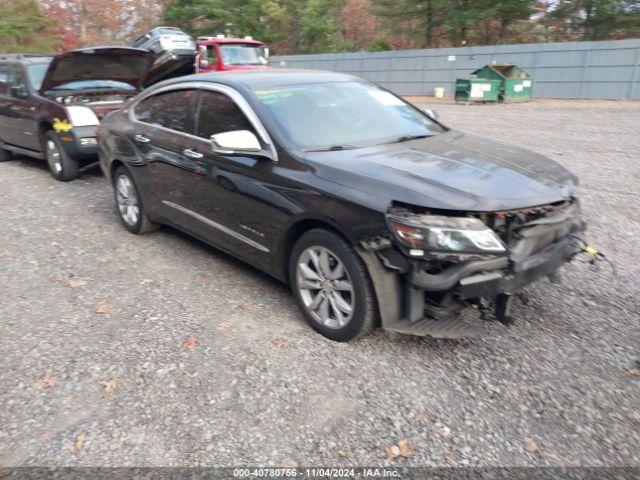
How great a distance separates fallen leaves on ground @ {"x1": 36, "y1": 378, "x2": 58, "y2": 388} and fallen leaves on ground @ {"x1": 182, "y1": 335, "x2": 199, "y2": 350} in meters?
0.78

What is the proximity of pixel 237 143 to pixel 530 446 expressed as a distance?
102 inches

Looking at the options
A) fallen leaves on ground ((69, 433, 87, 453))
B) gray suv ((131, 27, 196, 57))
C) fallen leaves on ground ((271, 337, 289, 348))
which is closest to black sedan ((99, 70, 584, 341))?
fallen leaves on ground ((271, 337, 289, 348))

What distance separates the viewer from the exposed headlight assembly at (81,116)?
24.9 feet

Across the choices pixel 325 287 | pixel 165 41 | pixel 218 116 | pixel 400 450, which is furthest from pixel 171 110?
pixel 165 41

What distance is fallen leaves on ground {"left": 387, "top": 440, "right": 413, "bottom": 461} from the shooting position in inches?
105

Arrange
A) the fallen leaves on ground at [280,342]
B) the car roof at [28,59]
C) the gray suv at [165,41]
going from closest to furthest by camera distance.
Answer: the fallen leaves on ground at [280,342]
the car roof at [28,59]
the gray suv at [165,41]

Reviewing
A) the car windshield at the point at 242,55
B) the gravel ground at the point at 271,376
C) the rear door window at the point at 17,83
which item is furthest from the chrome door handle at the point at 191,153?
the car windshield at the point at 242,55

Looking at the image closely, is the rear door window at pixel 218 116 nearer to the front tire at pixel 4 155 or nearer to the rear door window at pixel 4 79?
the rear door window at pixel 4 79

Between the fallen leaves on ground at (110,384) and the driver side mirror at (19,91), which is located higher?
the driver side mirror at (19,91)

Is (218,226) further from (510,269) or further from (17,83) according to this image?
(17,83)

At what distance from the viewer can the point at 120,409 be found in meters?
3.03

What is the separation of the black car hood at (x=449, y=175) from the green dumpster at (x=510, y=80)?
727 inches

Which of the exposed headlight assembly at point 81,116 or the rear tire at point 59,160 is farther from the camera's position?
the rear tire at point 59,160

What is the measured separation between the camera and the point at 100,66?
8242 mm
